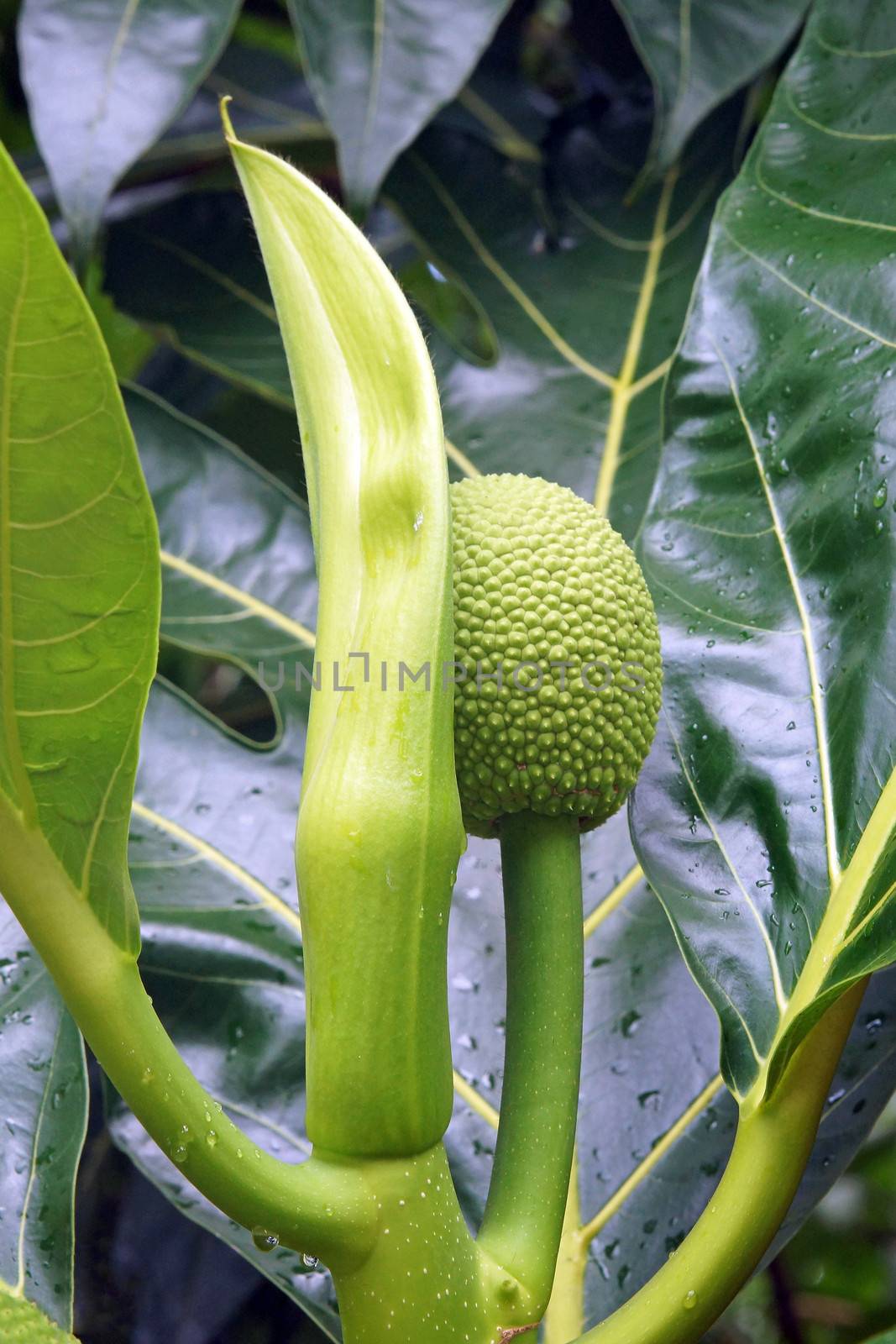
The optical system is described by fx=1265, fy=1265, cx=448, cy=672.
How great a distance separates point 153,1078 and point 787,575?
40 cm

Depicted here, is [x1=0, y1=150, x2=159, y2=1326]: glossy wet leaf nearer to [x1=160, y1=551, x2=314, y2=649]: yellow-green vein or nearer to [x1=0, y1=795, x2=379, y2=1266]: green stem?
[x1=0, y1=795, x2=379, y2=1266]: green stem

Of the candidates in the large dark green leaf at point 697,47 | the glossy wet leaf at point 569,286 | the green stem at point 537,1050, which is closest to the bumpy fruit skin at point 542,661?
the green stem at point 537,1050

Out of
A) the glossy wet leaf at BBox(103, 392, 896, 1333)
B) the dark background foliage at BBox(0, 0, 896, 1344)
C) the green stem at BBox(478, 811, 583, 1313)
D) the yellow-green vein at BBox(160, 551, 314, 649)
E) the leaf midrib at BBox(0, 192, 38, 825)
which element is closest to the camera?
the leaf midrib at BBox(0, 192, 38, 825)

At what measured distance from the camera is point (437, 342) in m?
1.03

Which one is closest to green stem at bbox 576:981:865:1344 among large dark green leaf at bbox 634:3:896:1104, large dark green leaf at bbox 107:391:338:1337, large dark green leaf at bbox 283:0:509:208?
large dark green leaf at bbox 634:3:896:1104

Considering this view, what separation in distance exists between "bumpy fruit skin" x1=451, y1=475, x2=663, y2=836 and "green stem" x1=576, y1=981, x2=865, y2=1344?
132 mm

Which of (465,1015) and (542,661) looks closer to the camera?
(542,661)

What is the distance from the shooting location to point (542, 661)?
0.49m

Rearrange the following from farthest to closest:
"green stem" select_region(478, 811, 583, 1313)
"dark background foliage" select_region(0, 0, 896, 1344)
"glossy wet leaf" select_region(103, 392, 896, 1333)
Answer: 1. "dark background foliage" select_region(0, 0, 896, 1344)
2. "glossy wet leaf" select_region(103, 392, 896, 1333)
3. "green stem" select_region(478, 811, 583, 1313)

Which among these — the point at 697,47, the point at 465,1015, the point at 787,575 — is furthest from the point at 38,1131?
the point at 697,47

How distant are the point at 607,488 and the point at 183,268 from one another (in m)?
0.46

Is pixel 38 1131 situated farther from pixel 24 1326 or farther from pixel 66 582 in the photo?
pixel 66 582

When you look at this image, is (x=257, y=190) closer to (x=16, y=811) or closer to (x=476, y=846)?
(x=16, y=811)

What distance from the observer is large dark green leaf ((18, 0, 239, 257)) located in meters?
0.87
